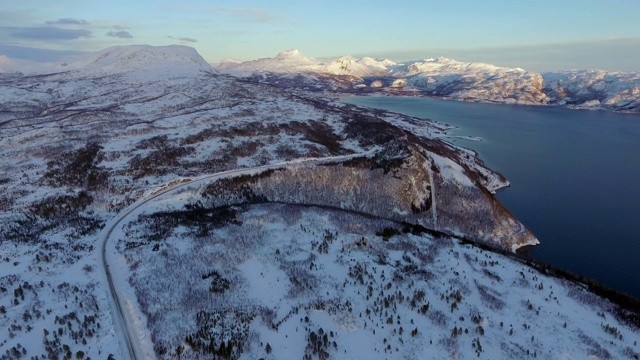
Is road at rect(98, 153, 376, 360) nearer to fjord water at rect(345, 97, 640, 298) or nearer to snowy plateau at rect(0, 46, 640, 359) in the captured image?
snowy plateau at rect(0, 46, 640, 359)

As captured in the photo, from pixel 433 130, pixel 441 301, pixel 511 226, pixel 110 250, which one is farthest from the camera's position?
pixel 433 130

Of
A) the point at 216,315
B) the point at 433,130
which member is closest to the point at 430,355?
the point at 216,315

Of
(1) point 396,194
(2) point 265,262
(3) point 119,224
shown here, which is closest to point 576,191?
(1) point 396,194

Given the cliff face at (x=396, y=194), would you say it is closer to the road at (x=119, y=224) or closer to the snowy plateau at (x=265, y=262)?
the snowy plateau at (x=265, y=262)

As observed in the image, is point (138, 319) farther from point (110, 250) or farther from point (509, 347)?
point (509, 347)

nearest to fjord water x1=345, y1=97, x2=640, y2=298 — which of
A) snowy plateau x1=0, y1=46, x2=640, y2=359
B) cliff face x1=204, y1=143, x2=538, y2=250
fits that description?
cliff face x1=204, y1=143, x2=538, y2=250

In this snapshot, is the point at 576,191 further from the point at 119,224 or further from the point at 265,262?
the point at 119,224
